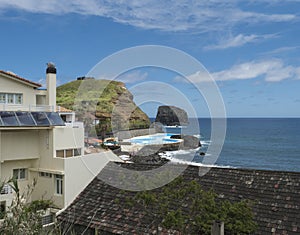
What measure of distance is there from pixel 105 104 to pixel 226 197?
2555 inches

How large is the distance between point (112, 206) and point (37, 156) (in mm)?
7694

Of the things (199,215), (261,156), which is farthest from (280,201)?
(261,156)

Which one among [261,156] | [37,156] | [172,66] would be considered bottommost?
[261,156]

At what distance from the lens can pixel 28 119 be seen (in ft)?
63.7

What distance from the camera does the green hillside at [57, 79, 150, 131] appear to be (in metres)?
39.2

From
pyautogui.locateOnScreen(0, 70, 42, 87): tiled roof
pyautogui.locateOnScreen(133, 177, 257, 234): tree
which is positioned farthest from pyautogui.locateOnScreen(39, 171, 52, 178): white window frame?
pyautogui.locateOnScreen(133, 177, 257, 234): tree

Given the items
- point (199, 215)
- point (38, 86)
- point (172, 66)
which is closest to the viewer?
point (199, 215)

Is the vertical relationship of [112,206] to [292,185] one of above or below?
below

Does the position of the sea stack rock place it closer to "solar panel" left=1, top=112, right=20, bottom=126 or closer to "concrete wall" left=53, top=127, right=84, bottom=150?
"concrete wall" left=53, top=127, right=84, bottom=150

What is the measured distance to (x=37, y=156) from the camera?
2025 centimetres

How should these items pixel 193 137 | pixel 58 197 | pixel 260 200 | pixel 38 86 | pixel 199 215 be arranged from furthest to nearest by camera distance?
1. pixel 193 137
2. pixel 38 86
3. pixel 58 197
4. pixel 260 200
5. pixel 199 215

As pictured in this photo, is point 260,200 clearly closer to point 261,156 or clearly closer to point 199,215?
point 199,215

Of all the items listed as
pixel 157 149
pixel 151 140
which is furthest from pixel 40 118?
pixel 157 149

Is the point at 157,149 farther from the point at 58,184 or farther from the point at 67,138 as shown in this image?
the point at 58,184
